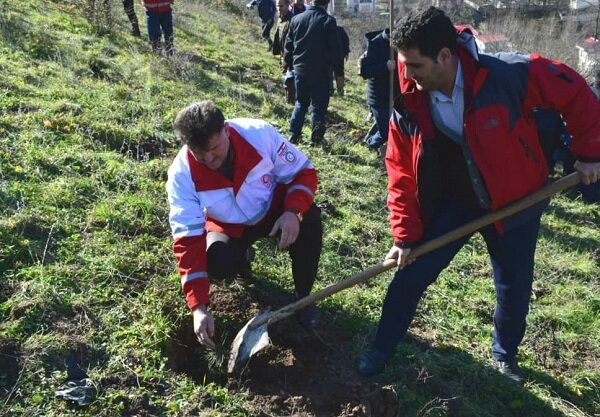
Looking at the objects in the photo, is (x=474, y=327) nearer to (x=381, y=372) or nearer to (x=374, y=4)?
(x=381, y=372)

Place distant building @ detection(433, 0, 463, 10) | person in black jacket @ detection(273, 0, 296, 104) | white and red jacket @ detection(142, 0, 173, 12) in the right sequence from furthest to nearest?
distant building @ detection(433, 0, 463, 10), white and red jacket @ detection(142, 0, 173, 12), person in black jacket @ detection(273, 0, 296, 104)

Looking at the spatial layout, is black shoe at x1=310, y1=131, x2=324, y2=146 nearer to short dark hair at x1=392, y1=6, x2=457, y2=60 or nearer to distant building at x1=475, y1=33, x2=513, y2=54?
short dark hair at x1=392, y1=6, x2=457, y2=60

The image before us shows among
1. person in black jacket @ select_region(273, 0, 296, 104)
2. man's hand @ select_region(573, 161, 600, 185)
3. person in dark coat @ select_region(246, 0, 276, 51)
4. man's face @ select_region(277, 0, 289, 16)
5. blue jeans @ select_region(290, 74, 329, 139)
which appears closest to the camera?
man's hand @ select_region(573, 161, 600, 185)

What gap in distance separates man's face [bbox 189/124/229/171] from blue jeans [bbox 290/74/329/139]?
3558mm

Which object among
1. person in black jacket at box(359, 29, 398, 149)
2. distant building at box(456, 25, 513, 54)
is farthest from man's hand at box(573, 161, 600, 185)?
distant building at box(456, 25, 513, 54)

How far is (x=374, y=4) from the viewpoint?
36188 millimetres

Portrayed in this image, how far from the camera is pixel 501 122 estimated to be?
236cm

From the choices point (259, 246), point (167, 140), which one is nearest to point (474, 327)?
point (259, 246)

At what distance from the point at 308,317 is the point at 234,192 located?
0.82 m

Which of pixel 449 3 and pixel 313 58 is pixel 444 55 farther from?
pixel 449 3

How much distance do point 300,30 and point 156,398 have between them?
14.8 ft

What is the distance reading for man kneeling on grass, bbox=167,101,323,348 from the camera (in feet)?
8.89

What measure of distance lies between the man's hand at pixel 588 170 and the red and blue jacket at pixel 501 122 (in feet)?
0.12

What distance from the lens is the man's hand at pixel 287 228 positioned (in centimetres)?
291
